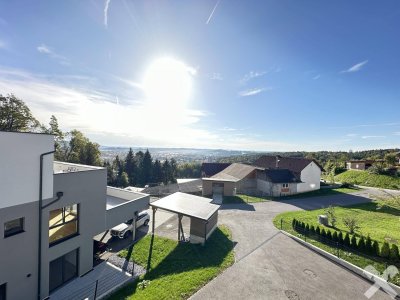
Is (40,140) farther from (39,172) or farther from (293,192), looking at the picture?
(293,192)

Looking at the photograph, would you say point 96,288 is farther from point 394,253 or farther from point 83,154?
point 83,154

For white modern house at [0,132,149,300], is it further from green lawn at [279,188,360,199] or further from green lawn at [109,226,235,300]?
green lawn at [279,188,360,199]

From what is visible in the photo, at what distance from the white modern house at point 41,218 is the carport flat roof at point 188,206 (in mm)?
5578

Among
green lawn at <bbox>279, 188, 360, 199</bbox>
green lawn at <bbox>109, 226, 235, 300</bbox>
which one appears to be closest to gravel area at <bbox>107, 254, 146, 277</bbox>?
green lawn at <bbox>109, 226, 235, 300</bbox>

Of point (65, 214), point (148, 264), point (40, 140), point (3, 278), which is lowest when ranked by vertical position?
point (148, 264)

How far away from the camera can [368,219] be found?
2652 centimetres

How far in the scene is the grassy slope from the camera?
158 ft

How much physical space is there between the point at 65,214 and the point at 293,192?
3688 cm

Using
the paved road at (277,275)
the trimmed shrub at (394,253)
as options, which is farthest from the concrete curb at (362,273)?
the trimmed shrub at (394,253)

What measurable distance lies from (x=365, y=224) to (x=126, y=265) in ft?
79.4

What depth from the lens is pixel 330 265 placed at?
15.4 m

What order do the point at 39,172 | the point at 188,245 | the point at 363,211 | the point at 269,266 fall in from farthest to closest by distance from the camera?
the point at 363,211, the point at 188,245, the point at 269,266, the point at 39,172

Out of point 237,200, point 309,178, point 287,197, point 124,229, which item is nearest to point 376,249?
point 124,229

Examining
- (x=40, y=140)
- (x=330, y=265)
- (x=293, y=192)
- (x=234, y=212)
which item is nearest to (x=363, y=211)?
(x=293, y=192)
